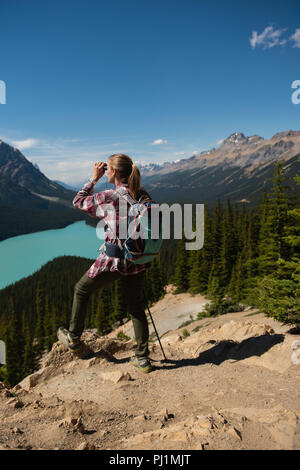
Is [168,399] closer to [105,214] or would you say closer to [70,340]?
[70,340]

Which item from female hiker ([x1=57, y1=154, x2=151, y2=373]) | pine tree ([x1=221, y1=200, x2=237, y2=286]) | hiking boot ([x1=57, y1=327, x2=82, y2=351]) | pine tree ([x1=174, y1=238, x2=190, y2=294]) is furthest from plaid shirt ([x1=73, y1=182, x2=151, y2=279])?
pine tree ([x1=174, y1=238, x2=190, y2=294])

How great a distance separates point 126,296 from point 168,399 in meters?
1.73

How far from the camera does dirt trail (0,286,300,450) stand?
8.75ft

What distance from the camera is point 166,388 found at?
14.6 ft

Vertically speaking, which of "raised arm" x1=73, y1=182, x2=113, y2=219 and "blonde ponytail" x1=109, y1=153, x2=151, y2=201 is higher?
"blonde ponytail" x1=109, y1=153, x2=151, y2=201

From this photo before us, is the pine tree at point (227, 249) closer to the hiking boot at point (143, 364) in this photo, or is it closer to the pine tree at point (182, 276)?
the pine tree at point (182, 276)

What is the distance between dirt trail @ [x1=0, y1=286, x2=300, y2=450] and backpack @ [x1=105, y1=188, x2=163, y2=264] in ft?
6.90

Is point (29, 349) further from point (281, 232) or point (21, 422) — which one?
point (21, 422)

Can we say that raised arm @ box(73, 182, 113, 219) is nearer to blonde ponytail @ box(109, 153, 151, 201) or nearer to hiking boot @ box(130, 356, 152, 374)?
blonde ponytail @ box(109, 153, 151, 201)

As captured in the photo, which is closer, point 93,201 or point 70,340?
point 93,201

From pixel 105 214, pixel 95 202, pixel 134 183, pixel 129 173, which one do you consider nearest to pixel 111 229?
pixel 105 214

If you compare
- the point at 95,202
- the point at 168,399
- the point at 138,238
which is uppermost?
the point at 95,202

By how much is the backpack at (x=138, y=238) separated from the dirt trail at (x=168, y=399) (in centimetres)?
210

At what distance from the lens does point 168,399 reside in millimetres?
4098
